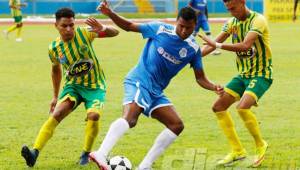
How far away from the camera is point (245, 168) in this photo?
9039 mm

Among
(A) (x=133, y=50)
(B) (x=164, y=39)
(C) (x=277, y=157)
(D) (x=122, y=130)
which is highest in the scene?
(B) (x=164, y=39)

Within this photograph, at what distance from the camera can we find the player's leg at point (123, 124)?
774 centimetres

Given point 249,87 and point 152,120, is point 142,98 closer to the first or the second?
point 249,87

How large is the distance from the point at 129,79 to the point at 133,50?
18.1 meters

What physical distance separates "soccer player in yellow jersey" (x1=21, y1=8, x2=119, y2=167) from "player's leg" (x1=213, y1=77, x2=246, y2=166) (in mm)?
1492

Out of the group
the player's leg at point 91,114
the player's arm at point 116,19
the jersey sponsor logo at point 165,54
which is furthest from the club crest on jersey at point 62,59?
the jersey sponsor logo at point 165,54

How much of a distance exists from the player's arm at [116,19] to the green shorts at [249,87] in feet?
5.51

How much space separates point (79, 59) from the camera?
30.7 feet

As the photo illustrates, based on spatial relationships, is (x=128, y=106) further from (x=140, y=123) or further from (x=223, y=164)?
(x=140, y=123)

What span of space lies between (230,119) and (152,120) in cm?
323

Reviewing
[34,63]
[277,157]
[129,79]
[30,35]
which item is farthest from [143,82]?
[30,35]

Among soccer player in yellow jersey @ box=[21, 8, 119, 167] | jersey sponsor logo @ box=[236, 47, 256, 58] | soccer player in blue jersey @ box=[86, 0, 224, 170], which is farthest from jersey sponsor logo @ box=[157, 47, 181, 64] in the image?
jersey sponsor logo @ box=[236, 47, 256, 58]

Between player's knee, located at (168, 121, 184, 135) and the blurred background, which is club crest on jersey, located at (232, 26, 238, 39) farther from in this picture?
the blurred background

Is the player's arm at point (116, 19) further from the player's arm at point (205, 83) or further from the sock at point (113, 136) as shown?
the sock at point (113, 136)
